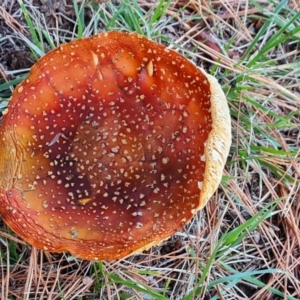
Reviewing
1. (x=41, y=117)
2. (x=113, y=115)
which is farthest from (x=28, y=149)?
(x=113, y=115)

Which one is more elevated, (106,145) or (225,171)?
(106,145)

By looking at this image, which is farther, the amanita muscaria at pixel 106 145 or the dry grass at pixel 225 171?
the dry grass at pixel 225 171

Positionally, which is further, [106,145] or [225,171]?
[225,171]

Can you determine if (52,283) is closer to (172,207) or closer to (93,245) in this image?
(93,245)

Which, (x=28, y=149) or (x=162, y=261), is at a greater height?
(x=28, y=149)
